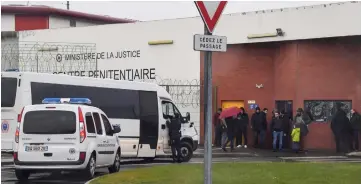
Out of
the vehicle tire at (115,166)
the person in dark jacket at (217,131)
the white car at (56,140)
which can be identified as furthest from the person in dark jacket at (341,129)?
the white car at (56,140)

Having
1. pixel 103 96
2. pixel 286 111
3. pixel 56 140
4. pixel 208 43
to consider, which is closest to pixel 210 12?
pixel 208 43

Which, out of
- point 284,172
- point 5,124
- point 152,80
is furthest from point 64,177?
point 152,80

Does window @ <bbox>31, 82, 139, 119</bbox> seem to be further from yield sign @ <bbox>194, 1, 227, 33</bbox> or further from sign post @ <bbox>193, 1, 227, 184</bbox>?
yield sign @ <bbox>194, 1, 227, 33</bbox>

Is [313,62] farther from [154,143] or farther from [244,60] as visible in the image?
[154,143]

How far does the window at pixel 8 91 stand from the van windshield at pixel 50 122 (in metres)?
3.83

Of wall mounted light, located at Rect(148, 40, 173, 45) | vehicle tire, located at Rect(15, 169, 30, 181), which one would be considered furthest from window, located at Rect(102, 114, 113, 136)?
wall mounted light, located at Rect(148, 40, 173, 45)

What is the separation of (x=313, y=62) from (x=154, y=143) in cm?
973

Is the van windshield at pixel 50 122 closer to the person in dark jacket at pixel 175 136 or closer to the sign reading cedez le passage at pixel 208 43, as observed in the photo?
the person in dark jacket at pixel 175 136

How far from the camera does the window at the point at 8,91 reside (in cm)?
1800

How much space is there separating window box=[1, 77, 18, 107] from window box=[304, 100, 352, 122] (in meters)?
13.6

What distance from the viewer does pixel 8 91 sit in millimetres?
18047

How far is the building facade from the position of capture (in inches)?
1041

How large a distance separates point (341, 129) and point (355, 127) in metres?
0.60

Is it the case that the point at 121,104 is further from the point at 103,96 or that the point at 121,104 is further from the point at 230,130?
the point at 230,130
